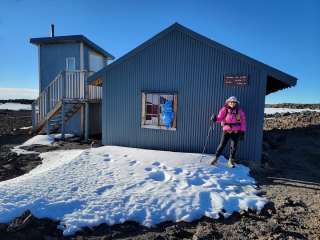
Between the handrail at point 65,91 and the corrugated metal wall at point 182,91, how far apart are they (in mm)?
2719

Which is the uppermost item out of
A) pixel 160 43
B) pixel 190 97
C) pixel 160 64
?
pixel 160 43

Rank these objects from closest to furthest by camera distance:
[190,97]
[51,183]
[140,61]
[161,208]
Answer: [161,208]
[51,183]
[190,97]
[140,61]

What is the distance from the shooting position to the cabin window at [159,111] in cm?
1038

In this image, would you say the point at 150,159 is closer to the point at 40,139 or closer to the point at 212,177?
the point at 212,177

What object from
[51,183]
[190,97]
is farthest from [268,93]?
[51,183]

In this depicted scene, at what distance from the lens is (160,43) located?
1045cm

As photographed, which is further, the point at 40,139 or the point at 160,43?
the point at 40,139

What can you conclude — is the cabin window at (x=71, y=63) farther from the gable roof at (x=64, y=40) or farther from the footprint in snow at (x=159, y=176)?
the footprint in snow at (x=159, y=176)

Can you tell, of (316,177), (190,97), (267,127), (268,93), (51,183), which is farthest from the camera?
(267,127)

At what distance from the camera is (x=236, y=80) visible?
31.1 feet

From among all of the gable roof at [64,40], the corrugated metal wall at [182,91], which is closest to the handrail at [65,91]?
A: the gable roof at [64,40]

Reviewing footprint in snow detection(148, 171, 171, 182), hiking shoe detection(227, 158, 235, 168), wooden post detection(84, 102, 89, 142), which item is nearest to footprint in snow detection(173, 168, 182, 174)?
footprint in snow detection(148, 171, 171, 182)

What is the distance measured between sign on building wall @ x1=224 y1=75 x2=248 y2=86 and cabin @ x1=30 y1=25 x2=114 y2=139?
21.5ft

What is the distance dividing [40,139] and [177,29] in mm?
7682
